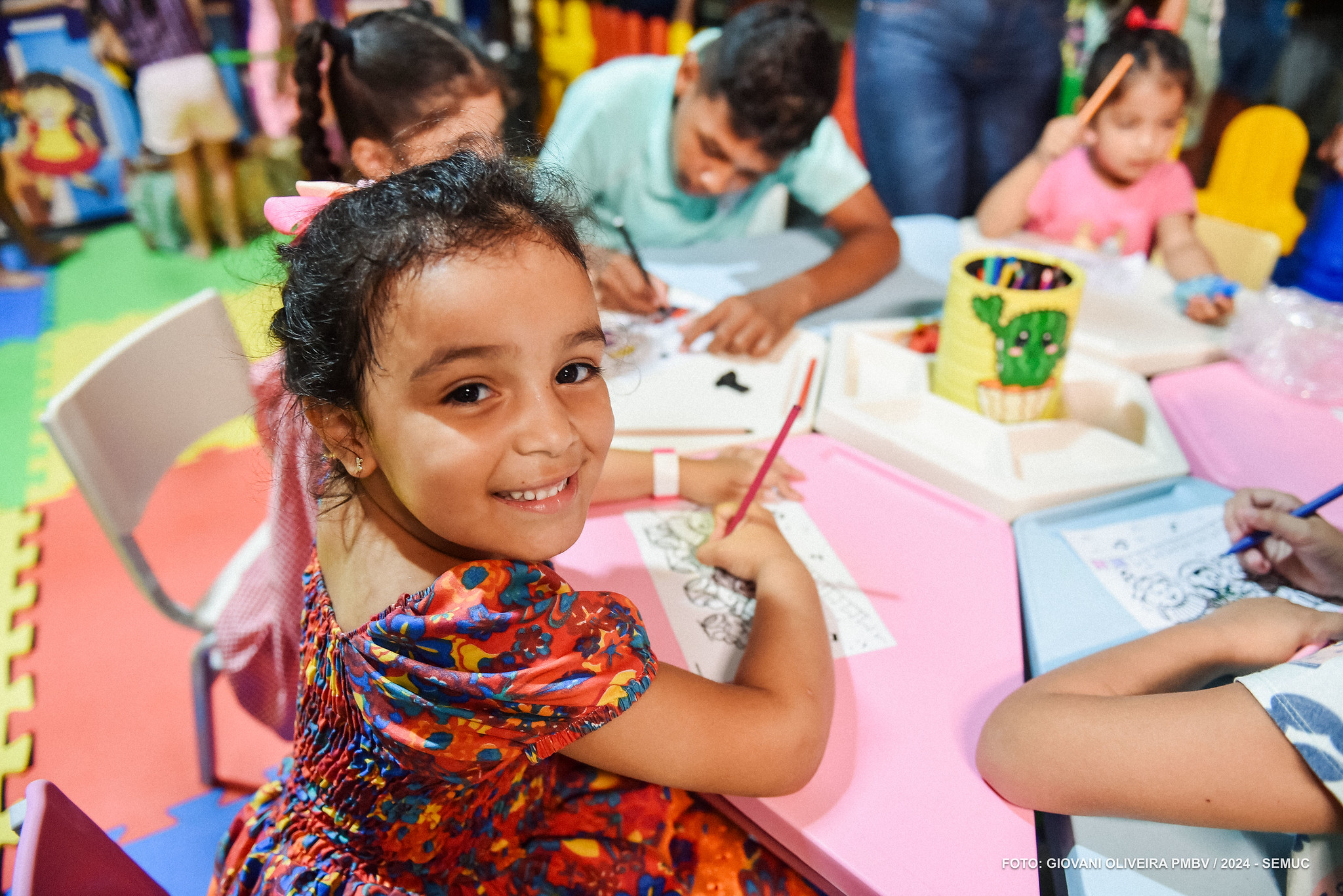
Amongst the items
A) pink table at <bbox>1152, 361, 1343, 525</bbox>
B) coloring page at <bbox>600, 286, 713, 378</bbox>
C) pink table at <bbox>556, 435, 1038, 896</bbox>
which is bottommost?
pink table at <bbox>1152, 361, 1343, 525</bbox>

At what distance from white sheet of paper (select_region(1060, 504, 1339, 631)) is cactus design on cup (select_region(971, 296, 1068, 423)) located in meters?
0.19

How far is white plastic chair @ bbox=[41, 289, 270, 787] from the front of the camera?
0.91m

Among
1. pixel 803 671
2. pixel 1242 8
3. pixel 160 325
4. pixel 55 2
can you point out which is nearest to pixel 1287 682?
pixel 803 671

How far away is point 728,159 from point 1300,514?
96cm

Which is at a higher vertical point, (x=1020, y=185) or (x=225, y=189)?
(x=1020, y=185)

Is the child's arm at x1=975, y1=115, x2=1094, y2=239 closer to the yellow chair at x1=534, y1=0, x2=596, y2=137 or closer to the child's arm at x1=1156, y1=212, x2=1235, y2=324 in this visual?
the child's arm at x1=1156, y1=212, x2=1235, y2=324

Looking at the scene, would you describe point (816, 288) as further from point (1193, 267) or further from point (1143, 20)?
point (1143, 20)

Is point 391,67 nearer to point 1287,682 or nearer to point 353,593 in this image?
point 353,593

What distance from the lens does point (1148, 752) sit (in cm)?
56

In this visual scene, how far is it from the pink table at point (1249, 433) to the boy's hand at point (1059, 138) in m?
0.63

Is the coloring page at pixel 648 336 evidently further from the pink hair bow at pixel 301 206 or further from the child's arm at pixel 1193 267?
the child's arm at pixel 1193 267

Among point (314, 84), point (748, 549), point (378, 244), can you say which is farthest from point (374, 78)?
point (748, 549)

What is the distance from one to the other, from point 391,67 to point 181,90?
2.45 meters

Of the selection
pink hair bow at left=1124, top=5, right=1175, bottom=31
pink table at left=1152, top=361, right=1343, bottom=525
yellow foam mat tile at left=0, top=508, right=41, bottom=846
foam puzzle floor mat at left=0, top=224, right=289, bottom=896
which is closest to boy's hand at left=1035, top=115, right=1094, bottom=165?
pink hair bow at left=1124, top=5, right=1175, bottom=31
